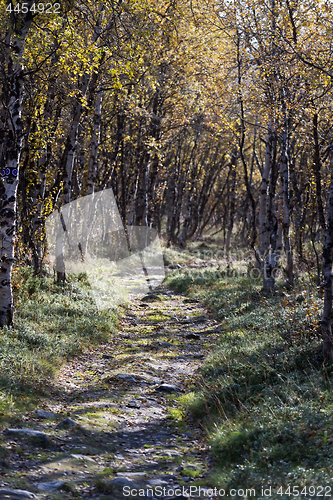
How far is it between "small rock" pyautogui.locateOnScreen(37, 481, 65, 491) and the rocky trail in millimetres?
10

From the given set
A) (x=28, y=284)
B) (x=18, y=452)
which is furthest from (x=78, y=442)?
(x=28, y=284)

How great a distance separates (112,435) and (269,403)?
7.65 ft

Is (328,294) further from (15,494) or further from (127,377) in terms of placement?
(15,494)

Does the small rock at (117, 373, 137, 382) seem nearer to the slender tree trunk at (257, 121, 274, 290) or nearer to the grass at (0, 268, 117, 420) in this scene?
the grass at (0, 268, 117, 420)

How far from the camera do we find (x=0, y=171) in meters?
8.71

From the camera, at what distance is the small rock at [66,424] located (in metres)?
6.01

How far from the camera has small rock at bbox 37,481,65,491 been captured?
4379mm

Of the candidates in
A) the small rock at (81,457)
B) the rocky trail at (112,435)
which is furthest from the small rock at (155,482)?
the small rock at (81,457)

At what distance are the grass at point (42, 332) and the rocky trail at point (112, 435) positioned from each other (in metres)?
0.30

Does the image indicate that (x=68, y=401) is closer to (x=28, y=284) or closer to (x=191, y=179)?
(x=28, y=284)

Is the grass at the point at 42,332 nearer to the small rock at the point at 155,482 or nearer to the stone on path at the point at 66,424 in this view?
the stone on path at the point at 66,424

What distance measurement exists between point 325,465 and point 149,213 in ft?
87.2

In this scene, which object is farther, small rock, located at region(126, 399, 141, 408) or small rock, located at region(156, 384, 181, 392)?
small rock, located at region(156, 384, 181, 392)

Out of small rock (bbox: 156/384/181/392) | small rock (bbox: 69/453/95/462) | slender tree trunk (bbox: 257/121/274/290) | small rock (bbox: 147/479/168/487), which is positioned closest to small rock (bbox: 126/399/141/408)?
small rock (bbox: 156/384/181/392)
